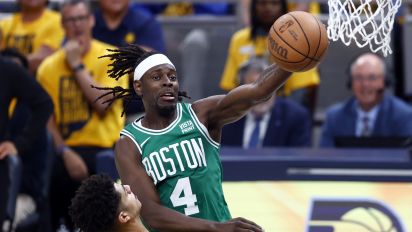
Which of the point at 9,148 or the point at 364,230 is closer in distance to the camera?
the point at 364,230

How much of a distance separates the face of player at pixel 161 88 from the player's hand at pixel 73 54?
9.71 feet

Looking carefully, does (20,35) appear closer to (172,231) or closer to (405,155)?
(405,155)

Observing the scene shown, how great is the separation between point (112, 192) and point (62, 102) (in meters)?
4.13

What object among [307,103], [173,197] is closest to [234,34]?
[307,103]

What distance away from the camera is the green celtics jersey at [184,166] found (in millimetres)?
6309

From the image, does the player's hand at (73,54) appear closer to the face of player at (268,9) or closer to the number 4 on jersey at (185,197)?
the face of player at (268,9)

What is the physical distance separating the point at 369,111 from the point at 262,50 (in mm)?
1210

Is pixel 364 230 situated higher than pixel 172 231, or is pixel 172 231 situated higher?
Result: pixel 172 231

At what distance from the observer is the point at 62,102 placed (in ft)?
30.9

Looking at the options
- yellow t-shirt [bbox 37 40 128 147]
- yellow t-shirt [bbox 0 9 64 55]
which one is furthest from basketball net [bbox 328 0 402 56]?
yellow t-shirt [bbox 0 9 64 55]

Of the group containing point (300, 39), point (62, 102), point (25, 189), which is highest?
point (300, 39)

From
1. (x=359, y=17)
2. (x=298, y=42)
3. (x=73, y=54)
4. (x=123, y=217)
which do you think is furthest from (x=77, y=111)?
(x=123, y=217)

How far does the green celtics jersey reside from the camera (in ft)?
20.7

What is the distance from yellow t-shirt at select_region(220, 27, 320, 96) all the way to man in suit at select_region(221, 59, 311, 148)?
51 centimetres
